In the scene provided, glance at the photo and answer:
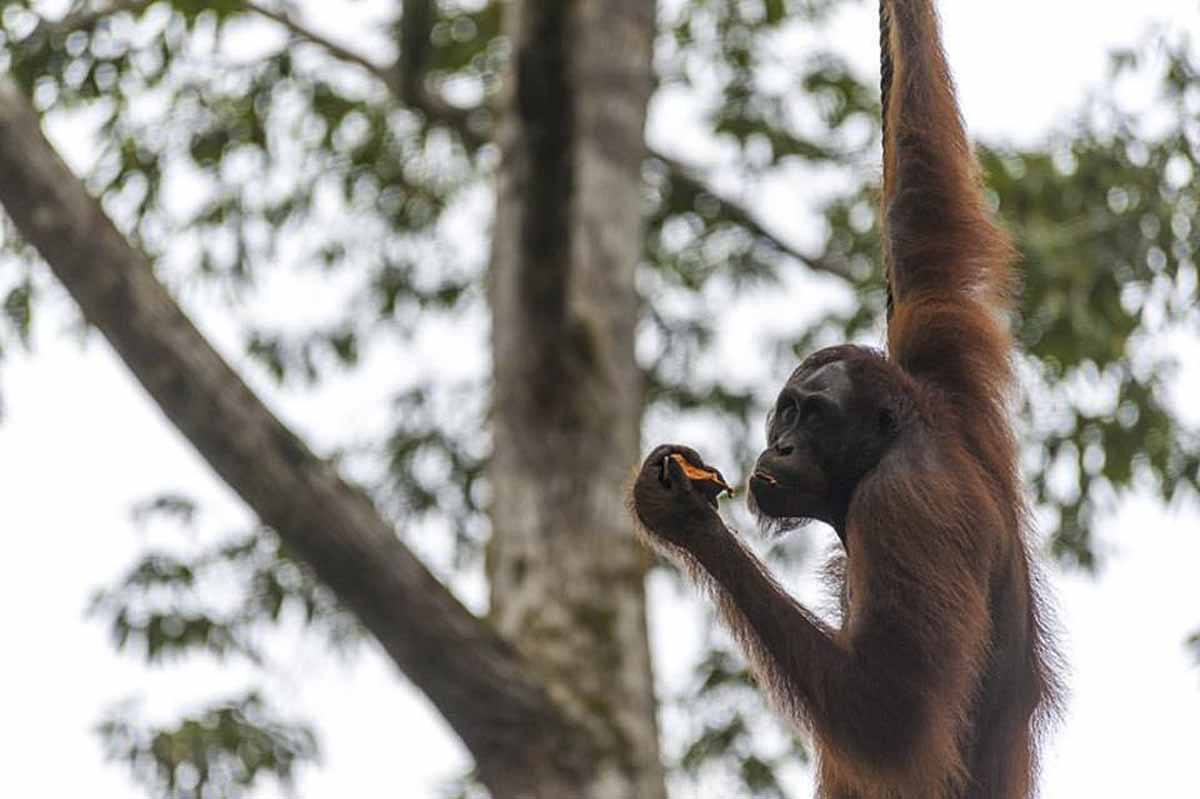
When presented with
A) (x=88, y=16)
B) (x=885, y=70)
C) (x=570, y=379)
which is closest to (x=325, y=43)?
(x=88, y=16)

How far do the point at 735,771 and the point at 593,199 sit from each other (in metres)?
4.23

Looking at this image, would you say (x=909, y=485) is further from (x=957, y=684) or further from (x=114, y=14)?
(x=114, y=14)

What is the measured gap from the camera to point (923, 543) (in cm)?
534

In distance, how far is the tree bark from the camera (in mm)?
8555

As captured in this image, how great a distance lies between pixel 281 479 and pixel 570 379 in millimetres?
2425

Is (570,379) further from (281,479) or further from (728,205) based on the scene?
(728,205)

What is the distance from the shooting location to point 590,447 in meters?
10.8

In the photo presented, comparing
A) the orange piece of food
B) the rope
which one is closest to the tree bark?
the rope

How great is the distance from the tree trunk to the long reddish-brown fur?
3.95 metres

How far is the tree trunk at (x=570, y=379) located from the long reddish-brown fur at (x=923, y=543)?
155 inches

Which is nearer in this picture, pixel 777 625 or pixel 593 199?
pixel 777 625

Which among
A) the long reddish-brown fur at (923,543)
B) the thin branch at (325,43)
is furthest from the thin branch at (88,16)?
the long reddish-brown fur at (923,543)

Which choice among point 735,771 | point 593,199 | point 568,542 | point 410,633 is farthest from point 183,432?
point 735,771

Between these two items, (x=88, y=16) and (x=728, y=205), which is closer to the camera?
(x=88, y=16)
